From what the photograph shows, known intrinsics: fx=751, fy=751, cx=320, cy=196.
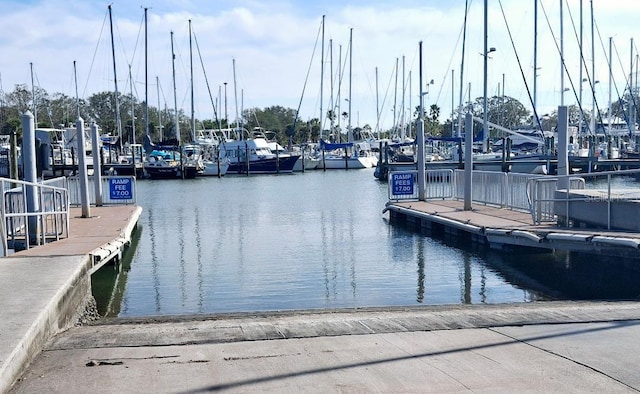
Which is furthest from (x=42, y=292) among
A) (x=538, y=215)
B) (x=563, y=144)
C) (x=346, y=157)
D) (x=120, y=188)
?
(x=346, y=157)

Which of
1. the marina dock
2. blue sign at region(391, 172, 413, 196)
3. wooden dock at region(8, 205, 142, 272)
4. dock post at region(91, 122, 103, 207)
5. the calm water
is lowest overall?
the calm water

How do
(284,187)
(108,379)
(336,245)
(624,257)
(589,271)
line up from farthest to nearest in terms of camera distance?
(284,187) → (336,245) → (589,271) → (624,257) → (108,379)

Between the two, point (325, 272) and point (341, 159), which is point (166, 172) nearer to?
point (341, 159)

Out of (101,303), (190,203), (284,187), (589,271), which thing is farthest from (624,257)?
(284,187)

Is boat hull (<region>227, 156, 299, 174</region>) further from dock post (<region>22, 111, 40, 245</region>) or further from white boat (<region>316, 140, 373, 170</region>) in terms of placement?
dock post (<region>22, 111, 40, 245</region>)

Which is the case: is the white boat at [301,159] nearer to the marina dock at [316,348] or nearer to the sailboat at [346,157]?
the sailboat at [346,157]

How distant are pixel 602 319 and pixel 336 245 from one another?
12989 mm

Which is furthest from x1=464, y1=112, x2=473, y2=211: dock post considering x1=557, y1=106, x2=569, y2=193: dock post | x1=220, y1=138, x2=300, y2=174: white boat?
x1=220, y1=138, x2=300, y2=174: white boat

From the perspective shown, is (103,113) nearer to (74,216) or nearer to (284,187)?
(284,187)

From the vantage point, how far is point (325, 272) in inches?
665

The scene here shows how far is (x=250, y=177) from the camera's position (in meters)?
72.8

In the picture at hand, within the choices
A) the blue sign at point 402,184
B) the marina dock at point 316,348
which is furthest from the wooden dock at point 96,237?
the blue sign at point 402,184

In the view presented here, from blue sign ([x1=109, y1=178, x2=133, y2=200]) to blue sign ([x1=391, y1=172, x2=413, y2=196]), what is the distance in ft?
32.6

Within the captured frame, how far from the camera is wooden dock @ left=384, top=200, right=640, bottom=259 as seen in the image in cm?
1416
